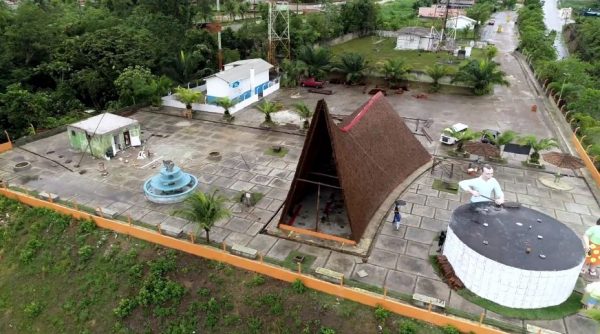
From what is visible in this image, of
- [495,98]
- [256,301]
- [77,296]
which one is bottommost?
[77,296]

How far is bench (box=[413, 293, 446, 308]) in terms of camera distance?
1544 cm

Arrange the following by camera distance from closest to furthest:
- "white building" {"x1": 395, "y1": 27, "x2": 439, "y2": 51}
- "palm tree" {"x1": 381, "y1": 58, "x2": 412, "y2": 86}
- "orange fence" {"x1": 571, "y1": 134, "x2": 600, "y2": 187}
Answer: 1. "orange fence" {"x1": 571, "y1": 134, "x2": 600, "y2": 187}
2. "palm tree" {"x1": 381, "y1": 58, "x2": 412, "y2": 86}
3. "white building" {"x1": 395, "y1": 27, "x2": 439, "y2": 51}

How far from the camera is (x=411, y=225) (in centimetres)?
2109

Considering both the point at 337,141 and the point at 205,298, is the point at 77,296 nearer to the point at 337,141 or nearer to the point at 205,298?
the point at 205,298

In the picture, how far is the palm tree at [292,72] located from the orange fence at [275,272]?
27635 mm

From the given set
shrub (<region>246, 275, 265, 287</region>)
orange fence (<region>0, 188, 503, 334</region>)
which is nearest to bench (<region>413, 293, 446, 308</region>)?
orange fence (<region>0, 188, 503, 334</region>)

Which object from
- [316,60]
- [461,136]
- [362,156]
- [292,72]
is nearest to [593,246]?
[362,156]

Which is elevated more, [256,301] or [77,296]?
[256,301]

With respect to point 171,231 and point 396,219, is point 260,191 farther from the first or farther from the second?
point 396,219

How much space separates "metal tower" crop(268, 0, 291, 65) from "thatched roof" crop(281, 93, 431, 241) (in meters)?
23.4

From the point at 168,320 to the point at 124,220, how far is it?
22.4ft

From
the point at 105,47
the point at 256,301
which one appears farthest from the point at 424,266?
the point at 105,47

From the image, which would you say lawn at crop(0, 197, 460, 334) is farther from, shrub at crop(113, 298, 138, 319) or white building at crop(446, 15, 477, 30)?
white building at crop(446, 15, 477, 30)

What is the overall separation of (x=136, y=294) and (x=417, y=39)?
55936mm
